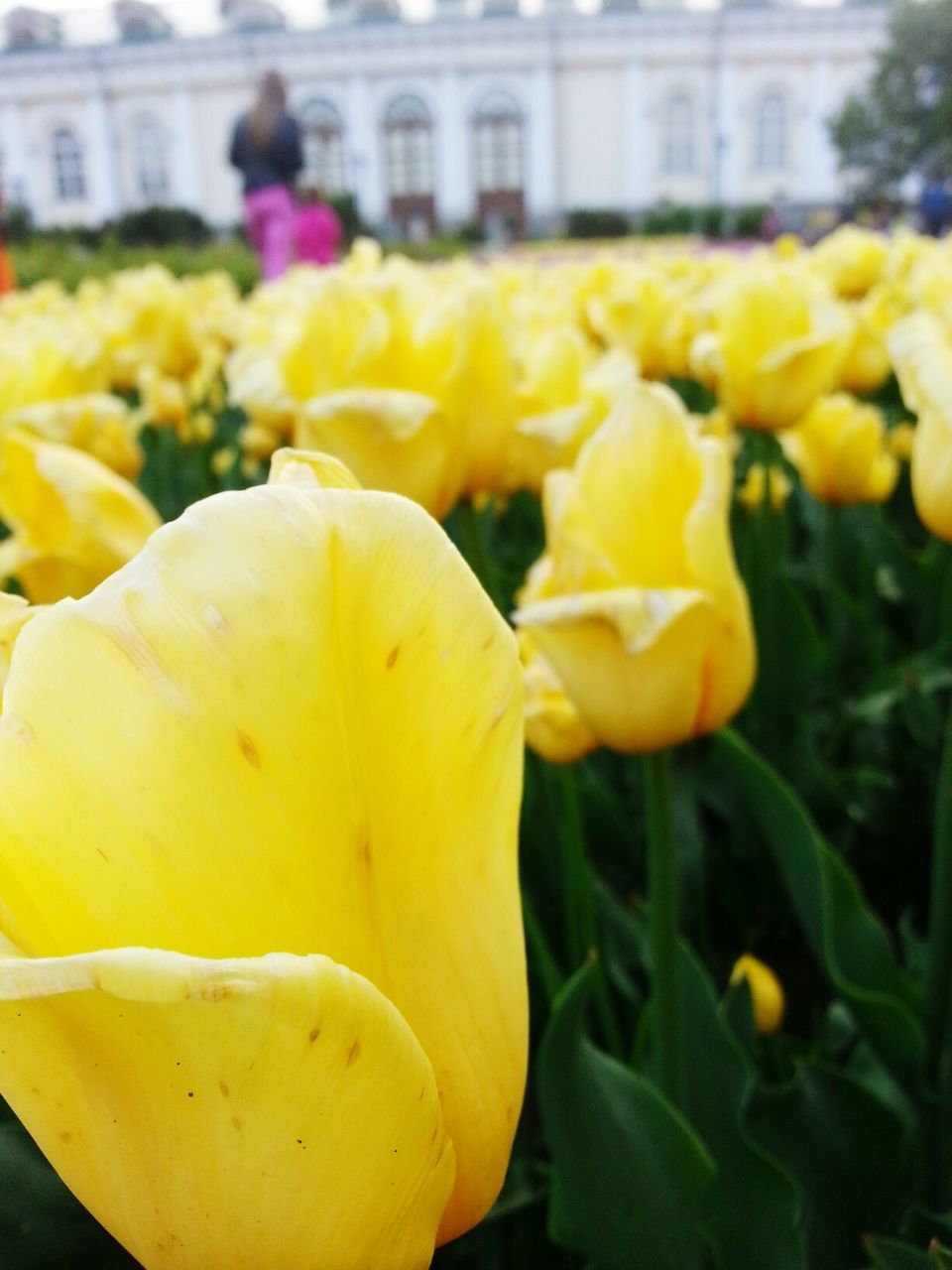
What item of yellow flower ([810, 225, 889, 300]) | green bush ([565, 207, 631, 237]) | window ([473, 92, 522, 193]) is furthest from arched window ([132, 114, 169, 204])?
yellow flower ([810, 225, 889, 300])

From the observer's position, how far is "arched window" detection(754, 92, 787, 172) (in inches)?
1268

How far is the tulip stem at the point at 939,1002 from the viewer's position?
88 centimetres

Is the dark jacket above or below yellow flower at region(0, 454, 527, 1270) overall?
above

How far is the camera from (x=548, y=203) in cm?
3209

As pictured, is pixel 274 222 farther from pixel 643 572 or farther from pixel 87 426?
pixel 643 572

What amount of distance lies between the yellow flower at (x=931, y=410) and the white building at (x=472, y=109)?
106ft

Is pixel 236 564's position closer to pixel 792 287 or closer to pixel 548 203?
pixel 792 287

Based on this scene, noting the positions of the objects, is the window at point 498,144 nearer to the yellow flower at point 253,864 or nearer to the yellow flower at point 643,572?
the yellow flower at point 643,572

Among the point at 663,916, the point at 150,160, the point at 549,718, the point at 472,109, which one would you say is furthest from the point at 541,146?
the point at 663,916

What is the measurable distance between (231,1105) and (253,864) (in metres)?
0.05

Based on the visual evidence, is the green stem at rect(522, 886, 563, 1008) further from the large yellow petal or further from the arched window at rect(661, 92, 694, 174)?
the arched window at rect(661, 92, 694, 174)

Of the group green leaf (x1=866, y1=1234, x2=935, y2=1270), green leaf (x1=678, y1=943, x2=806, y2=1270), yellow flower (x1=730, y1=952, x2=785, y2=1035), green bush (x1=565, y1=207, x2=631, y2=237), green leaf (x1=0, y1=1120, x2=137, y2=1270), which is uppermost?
green leaf (x1=0, y1=1120, x2=137, y2=1270)

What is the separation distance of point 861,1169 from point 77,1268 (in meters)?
0.61

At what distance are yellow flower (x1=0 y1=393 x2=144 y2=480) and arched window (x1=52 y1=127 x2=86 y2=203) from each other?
3577 cm
